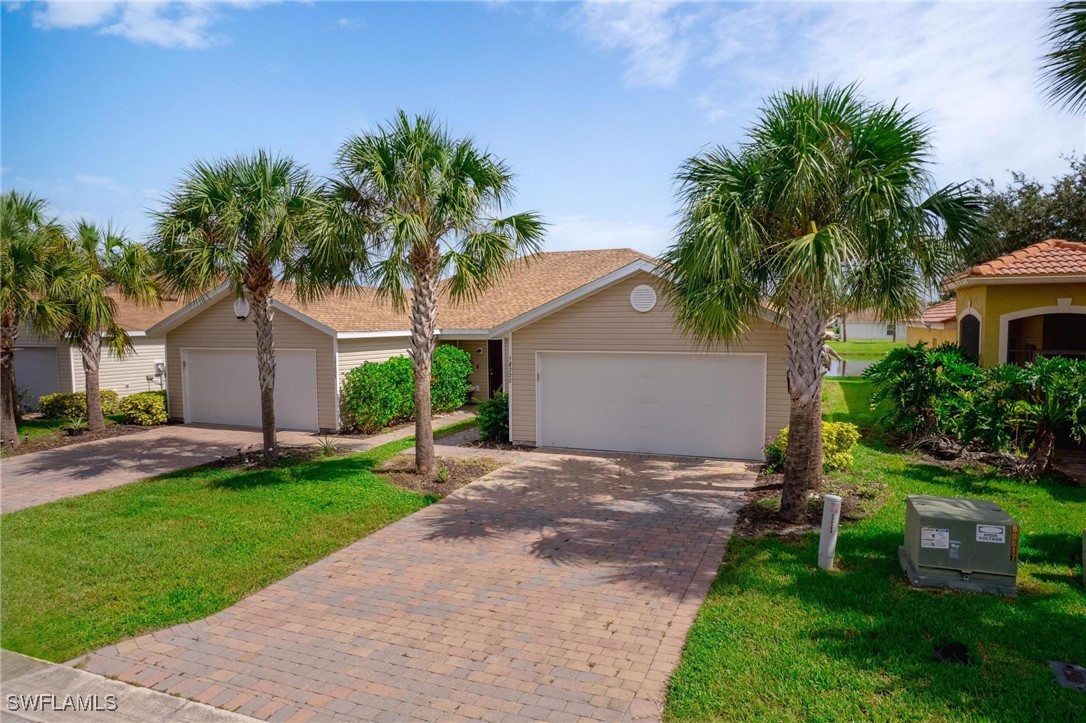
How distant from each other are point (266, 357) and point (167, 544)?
17.3ft

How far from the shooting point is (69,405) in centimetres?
1955

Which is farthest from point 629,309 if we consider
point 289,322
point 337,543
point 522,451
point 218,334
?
point 218,334

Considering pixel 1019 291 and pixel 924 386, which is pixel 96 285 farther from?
pixel 1019 291

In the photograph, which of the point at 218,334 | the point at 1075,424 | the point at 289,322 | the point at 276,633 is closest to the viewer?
the point at 276,633

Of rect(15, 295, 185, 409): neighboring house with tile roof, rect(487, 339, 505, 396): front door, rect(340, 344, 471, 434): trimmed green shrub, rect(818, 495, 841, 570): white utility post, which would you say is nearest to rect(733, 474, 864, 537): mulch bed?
rect(818, 495, 841, 570): white utility post

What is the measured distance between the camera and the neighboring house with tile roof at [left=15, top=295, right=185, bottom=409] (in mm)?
20797

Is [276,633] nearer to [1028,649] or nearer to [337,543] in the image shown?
[337,543]

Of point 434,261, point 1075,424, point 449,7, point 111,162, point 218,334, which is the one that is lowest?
point 1075,424

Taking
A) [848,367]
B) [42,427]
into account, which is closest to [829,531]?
[42,427]

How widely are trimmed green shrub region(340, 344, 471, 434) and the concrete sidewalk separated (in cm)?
1024

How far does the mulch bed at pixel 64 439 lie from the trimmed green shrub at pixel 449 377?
7.98m

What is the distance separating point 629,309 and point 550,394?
2.61 meters

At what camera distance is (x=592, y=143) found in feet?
41.7

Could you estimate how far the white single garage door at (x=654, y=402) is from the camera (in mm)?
12734
